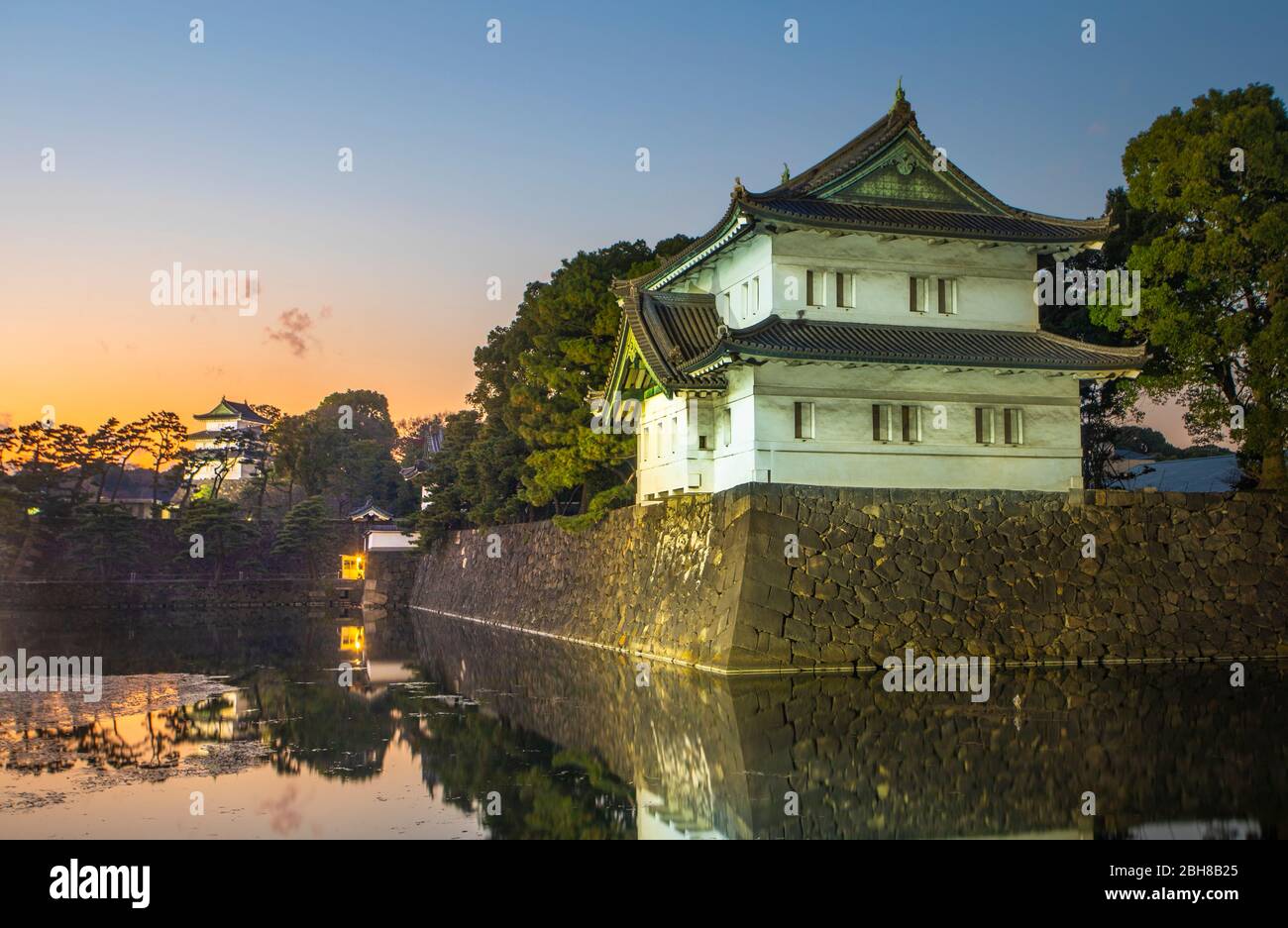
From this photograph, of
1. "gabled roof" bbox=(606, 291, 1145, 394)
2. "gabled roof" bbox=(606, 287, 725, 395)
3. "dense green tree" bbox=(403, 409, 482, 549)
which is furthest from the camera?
"dense green tree" bbox=(403, 409, 482, 549)

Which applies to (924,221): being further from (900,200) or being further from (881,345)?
(881,345)

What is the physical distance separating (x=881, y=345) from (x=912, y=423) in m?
1.93

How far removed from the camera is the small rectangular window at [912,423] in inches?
1024

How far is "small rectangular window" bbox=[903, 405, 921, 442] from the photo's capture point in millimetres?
26016

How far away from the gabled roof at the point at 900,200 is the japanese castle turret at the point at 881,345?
0.15ft

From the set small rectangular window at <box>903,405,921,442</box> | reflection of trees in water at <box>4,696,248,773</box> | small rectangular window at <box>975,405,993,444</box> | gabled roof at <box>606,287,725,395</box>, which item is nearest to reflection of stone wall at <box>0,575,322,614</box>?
gabled roof at <box>606,287,725,395</box>

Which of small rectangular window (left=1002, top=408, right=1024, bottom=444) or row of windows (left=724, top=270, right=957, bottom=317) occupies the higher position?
row of windows (left=724, top=270, right=957, bottom=317)

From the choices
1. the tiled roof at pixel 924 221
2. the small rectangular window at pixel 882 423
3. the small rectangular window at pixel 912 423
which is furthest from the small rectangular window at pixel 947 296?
the small rectangular window at pixel 882 423

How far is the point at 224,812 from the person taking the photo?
11820 millimetres

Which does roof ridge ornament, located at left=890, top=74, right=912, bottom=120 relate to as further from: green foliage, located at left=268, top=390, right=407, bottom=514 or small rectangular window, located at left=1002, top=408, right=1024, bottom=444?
green foliage, located at left=268, top=390, right=407, bottom=514

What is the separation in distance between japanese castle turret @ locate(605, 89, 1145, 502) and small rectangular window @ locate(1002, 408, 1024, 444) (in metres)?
0.03

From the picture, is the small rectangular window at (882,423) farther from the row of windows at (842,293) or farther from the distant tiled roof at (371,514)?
the distant tiled roof at (371,514)
